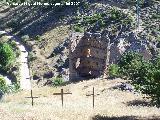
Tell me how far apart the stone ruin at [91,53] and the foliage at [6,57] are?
1002 inches

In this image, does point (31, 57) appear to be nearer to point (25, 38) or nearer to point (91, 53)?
point (25, 38)

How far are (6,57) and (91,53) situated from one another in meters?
28.2

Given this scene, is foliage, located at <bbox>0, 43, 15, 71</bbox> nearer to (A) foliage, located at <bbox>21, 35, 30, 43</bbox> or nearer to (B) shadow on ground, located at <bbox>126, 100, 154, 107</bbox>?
(A) foliage, located at <bbox>21, 35, 30, 43</bbox>

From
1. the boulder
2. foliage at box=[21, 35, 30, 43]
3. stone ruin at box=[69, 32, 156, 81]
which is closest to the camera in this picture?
stone ruin at box=[69, 32, 156, 81]

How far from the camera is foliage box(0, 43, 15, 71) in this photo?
104m

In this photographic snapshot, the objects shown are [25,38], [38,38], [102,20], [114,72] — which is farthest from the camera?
[25,38]

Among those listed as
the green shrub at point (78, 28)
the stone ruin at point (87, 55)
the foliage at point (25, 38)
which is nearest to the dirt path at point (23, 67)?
the foliage at point (25, 38)

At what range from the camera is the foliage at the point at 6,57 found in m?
104

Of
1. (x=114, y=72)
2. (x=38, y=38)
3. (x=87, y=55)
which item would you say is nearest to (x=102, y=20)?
(x=38, y=38)

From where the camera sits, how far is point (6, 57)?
103125mm

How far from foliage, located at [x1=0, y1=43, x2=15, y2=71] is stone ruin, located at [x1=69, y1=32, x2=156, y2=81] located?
83.5ft

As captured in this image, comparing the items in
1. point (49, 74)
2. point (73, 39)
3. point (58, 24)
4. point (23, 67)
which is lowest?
point (49, 74)

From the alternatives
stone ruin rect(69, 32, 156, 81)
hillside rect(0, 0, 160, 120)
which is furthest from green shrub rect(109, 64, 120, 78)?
stone ruin rect(69, 32, 156, 81)

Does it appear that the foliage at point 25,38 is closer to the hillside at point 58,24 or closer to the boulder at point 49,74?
the hillside at point 58,24
